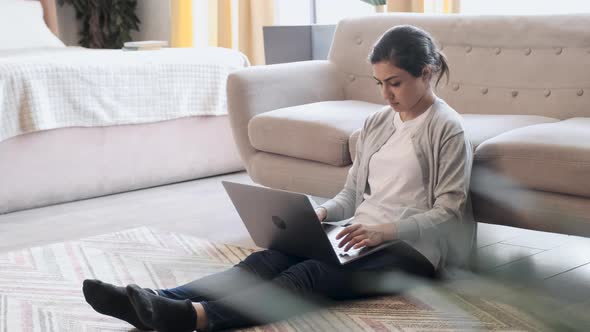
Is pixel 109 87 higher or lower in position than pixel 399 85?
lower

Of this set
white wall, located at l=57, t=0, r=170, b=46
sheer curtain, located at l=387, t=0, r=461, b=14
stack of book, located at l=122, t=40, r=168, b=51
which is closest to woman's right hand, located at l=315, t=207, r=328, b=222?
sheer curtain, located at l=387, t=0, r=461, b=14

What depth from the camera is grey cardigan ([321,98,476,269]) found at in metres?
1.65

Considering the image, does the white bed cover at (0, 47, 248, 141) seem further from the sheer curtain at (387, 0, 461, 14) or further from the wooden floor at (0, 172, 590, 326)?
the sheer curtain at (387, 0, 461, 14)

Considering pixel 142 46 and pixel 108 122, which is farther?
pixel 142 46

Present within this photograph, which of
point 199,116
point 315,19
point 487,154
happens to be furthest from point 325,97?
point 315,19

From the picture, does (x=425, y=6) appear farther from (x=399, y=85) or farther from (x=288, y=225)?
(x=288, y=225)

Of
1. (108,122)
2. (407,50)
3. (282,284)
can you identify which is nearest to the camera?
(282,284)

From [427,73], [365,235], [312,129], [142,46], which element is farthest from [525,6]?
[365,235]

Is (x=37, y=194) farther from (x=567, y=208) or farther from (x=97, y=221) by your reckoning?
(x=567, y=208)

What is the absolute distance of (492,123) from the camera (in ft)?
7.25

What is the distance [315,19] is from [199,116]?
1655 millimetres

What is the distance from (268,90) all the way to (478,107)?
74cm

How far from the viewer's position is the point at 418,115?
1.79m

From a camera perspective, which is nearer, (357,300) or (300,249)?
(300,249)
